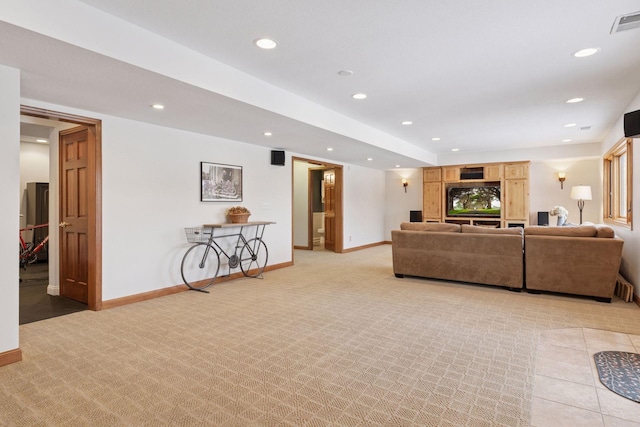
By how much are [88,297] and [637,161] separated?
6.97 metres

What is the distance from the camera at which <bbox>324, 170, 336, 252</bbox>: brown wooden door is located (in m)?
9.14

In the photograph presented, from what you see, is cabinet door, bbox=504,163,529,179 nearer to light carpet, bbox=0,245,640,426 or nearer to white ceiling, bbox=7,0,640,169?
white ceiling, bbox=7,0,640,169

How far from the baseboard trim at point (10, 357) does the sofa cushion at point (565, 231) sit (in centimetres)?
567

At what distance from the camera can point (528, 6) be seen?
7.77 ft

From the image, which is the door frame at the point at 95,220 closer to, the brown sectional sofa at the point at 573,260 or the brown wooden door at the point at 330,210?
the brown sectional sofa at the point at 573,260

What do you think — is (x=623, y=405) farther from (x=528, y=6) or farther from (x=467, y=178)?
(x=467, y=178)

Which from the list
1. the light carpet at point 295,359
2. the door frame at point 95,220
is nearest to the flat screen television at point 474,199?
the light carpet at point 295,359

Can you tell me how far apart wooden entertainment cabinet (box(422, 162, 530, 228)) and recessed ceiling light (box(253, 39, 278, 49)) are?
299 inches

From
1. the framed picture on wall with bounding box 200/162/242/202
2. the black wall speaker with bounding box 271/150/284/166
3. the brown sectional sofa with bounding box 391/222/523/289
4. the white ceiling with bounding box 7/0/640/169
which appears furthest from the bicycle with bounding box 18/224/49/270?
the brown sectional sofa with bounding box 391/222/523/289

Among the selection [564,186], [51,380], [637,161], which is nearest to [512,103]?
[637,161]

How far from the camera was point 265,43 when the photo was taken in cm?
287

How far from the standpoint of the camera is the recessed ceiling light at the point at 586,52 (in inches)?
119

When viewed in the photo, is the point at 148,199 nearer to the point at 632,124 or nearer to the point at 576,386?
the point at 576,386

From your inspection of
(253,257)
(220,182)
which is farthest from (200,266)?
(220,182)
